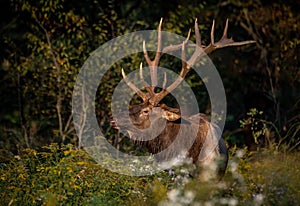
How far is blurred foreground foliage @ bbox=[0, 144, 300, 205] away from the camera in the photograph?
18.1ft

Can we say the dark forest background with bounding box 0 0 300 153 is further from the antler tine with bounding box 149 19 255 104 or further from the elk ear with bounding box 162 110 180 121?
the elk ear with bounding box 162 110 180 121

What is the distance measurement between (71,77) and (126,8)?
341 centimetres

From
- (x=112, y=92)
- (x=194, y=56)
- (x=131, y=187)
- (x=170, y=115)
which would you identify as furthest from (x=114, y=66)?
(x=131, y=187)

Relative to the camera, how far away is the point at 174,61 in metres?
10.9

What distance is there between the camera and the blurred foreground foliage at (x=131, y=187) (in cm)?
551

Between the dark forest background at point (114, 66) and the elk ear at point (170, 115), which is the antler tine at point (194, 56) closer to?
the elk ear at point (170, 115)

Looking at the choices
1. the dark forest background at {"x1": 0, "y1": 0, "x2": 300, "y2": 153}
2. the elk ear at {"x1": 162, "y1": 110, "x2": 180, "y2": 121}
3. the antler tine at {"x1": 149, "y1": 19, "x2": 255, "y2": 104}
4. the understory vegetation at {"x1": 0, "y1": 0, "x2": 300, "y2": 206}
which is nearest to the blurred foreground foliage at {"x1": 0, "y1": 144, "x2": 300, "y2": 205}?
the understory vegetation at {"x1": 0, "y1": 0, "x2": 300, "y2": 206}

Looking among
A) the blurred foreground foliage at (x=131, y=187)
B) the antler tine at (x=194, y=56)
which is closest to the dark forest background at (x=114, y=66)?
the antler tine at (x=194, y=56)

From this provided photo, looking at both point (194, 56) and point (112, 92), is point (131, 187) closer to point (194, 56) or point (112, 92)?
point (194, 56)

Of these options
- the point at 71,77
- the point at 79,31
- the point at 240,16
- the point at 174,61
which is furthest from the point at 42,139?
the point at 240,16

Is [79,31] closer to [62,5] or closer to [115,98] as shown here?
[62,5]

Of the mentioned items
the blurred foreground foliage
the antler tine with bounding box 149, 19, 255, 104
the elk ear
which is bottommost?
the blurred foreground foliage

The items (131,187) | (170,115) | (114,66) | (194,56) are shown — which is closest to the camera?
(131,187)

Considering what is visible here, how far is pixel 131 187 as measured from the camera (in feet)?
21.2
